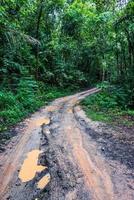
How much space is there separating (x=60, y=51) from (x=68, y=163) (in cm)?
2500

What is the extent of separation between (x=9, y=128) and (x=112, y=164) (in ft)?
19.7

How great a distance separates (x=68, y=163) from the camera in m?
6.73

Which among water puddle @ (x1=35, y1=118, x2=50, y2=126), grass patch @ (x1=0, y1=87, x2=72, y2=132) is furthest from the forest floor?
grass patch @ (x1=0, y1=87, x2=72, y2=132)

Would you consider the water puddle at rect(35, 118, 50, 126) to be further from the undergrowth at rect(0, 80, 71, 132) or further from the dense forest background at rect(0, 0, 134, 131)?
the dense forest background at rect(0, 0, 134, 131)

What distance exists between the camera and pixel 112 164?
6.65 metres

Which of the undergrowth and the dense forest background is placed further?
the dense forest background

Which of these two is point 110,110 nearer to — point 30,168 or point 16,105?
point 16,105

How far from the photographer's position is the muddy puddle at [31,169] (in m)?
5.88

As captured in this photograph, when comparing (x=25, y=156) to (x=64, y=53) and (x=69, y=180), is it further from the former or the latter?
(x=64, y=53)

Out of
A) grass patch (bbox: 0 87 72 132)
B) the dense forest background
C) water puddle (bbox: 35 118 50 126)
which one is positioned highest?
the dense forest background

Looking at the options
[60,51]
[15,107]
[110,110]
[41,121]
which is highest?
[60,51]

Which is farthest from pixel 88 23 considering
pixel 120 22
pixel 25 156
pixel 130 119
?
pixel 25 156

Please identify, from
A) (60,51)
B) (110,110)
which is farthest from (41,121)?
(60,51)

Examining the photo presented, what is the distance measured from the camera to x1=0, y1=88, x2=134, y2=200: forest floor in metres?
5.33
